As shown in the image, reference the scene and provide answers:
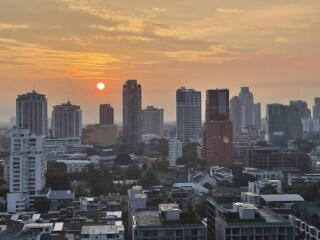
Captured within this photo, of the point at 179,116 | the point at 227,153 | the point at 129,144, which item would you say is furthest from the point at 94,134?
the point at 227,153

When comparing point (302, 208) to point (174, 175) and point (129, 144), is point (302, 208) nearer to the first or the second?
point (174, 175)

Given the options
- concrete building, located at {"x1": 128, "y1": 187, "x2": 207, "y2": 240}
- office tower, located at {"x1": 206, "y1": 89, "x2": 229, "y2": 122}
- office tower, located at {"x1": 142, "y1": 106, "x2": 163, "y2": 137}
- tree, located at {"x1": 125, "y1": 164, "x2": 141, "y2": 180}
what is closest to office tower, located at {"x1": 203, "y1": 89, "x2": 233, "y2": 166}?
office tower, located at {"x1": 206, "y1": 89, "x2": 229, "y2": 122}

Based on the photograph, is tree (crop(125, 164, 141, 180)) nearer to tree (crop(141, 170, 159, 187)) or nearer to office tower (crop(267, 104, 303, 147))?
tree (crop(141, 170, 159, 187))

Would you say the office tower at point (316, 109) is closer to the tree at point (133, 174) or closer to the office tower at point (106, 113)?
the office tower at point (106, 113)

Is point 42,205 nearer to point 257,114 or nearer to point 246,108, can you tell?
point 246,108

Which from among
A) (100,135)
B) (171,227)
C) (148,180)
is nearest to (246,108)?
(100,135)
